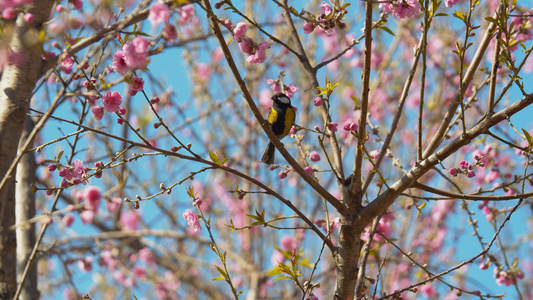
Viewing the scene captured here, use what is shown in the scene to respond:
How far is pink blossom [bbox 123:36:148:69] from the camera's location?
184 cm

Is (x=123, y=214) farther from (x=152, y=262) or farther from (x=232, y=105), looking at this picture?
(x=232, y=105)

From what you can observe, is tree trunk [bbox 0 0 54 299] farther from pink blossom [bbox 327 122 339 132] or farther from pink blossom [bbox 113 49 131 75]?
pink blossom [bbox 327 122 339 132]

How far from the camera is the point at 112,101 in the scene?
2.33 metres

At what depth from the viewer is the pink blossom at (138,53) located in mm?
1840

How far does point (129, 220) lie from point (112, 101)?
494cm

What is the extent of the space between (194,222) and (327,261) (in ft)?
14.8

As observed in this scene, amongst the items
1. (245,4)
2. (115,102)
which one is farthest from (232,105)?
(115,102)

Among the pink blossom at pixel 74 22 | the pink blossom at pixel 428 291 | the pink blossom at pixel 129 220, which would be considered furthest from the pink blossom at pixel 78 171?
the pink blossom at pixel 129 220

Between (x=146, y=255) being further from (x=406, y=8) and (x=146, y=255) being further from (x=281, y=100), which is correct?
(x=406, y=8)

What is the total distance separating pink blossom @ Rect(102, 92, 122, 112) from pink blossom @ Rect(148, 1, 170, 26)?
0.68 m

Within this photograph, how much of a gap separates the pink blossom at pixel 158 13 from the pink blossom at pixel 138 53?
0.47ft

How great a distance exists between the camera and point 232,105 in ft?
19.3

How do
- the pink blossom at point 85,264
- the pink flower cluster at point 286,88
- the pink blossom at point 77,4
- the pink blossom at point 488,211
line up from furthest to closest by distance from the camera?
1. the pink blossom at point 85,264
2. the pink blossom at point 488,211
3. the pink flower cluster at point 286,88
4. the pink blossom at point 77,4

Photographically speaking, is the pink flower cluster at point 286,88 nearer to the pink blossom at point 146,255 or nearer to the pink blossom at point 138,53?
the pink blossom at point 138,53
